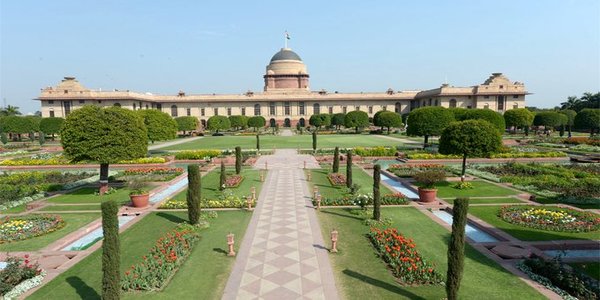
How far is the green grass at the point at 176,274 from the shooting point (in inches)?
322

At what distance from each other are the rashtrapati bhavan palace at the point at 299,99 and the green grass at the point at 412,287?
69.3 m

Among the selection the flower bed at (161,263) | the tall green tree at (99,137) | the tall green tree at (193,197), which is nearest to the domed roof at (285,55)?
the tall green tree at (99,137)

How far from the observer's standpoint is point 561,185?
18.3m

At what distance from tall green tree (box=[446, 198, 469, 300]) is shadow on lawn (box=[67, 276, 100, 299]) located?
25.6ft

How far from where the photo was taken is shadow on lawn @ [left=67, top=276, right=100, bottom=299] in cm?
814

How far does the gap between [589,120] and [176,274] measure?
6367 cm

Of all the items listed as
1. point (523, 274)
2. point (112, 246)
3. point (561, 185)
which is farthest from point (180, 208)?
point (561, 185)

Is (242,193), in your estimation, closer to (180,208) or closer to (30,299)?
(180,208)

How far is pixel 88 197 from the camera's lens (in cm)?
1783

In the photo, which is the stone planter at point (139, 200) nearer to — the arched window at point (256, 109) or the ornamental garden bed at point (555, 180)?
the ornamental garden bed at point (555, 180)

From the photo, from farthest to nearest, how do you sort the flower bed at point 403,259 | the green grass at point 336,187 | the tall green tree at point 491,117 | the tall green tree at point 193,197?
the tall green tree at point 491,117, the green grass at point 336,187, the tall green tree at point 193,197, the flower bed at point 403,259

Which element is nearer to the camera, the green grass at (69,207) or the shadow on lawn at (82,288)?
the shadow on lawn at (82,288)

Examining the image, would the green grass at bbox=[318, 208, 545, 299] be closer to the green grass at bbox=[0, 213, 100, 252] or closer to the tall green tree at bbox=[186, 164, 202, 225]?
the tall green tree at bbox=[186, 164, 202, 225]

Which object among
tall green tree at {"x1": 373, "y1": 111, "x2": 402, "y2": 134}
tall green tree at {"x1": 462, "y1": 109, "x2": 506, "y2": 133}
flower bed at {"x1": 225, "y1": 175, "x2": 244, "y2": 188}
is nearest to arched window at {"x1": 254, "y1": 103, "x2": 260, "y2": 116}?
tall green tree at {"x1": 373, "y1": 111, "x2": 402, "y2": 134}
